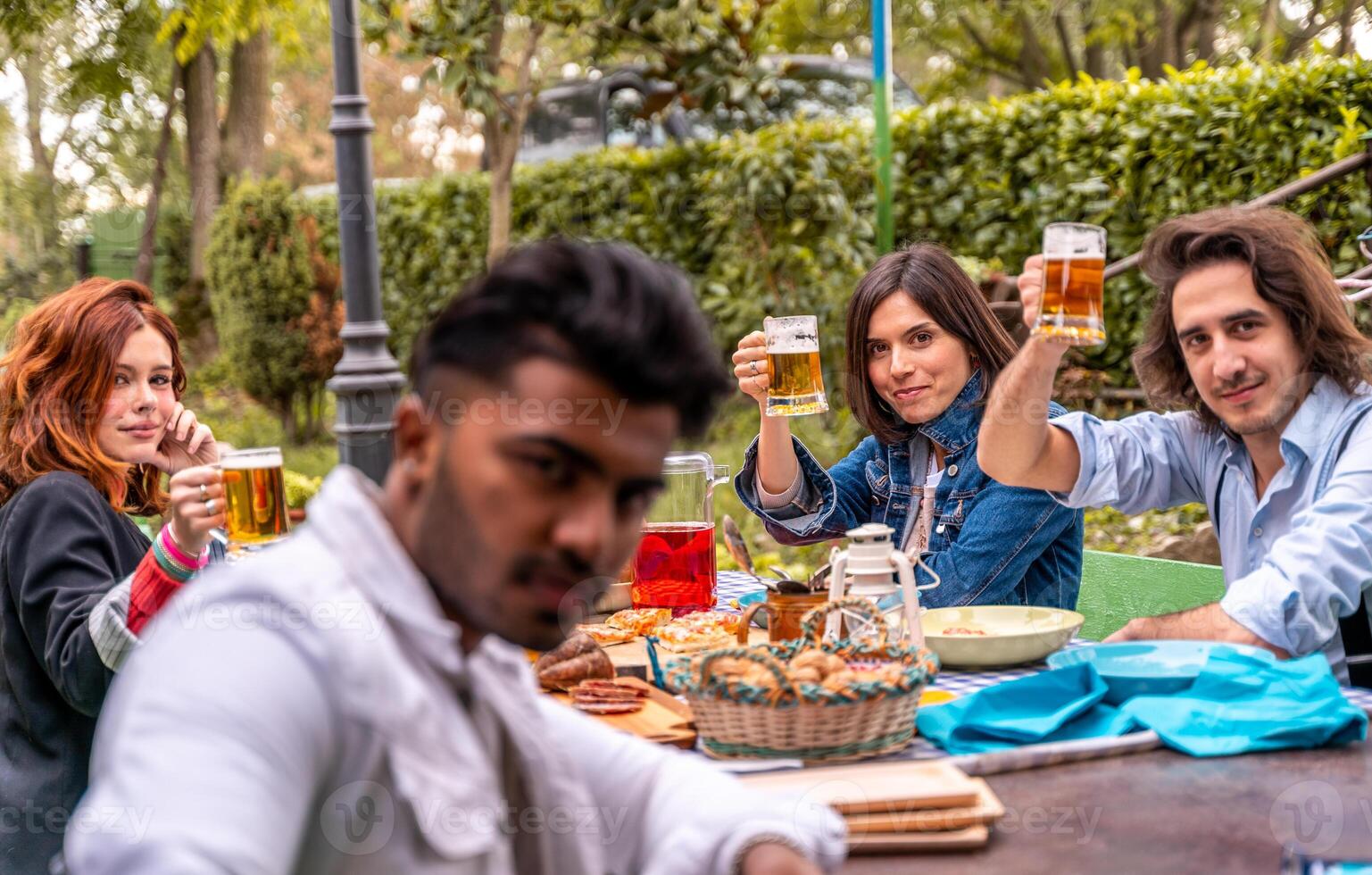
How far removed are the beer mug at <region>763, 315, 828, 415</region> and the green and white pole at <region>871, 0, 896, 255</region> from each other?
3710 millimetres

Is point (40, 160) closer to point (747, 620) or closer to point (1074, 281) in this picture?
point (747, 620)

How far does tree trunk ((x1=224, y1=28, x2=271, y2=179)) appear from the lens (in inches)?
548

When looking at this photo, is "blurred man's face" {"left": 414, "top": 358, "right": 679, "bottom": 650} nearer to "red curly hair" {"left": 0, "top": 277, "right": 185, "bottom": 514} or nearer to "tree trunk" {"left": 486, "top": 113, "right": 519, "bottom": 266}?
"red curly hair" {"left": 0, "top": 277, "right": 185, "bottom": 514}

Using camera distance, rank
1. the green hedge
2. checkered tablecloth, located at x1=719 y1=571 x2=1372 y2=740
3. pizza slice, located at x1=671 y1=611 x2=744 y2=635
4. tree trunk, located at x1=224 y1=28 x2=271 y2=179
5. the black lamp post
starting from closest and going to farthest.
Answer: checkered tablecloth, located at x1=719 y1=571 x2=1372 y2=740 → pizza slice, located at x1=671 y1=611 x2=744 y2=635 → the black lamp post → the green hedge → tree trunk, located at x1=224 y1=28 x2=271 y2=179

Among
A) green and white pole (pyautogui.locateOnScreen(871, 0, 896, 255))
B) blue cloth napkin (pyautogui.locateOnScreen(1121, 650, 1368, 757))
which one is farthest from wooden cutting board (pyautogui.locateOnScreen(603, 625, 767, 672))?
green and white pole (pyautogui.locateOnScreen(871, 0, 896, 255))

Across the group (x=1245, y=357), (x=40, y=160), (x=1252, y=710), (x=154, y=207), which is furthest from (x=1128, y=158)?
(x=40, y=160)

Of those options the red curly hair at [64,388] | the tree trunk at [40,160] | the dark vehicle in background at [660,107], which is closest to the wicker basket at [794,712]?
the red curly hair at [64,388]

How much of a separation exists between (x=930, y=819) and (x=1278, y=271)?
1.56 metres

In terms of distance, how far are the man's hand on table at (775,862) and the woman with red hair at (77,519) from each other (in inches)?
52.8

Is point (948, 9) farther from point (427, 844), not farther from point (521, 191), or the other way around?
point (427, 844)

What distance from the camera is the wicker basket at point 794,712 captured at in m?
1.86

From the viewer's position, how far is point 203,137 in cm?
1405

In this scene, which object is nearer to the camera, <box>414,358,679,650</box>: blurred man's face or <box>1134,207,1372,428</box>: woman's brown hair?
<box>414,358,679,650</box>: blurred man's face

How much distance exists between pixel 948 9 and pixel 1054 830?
1323 cm
